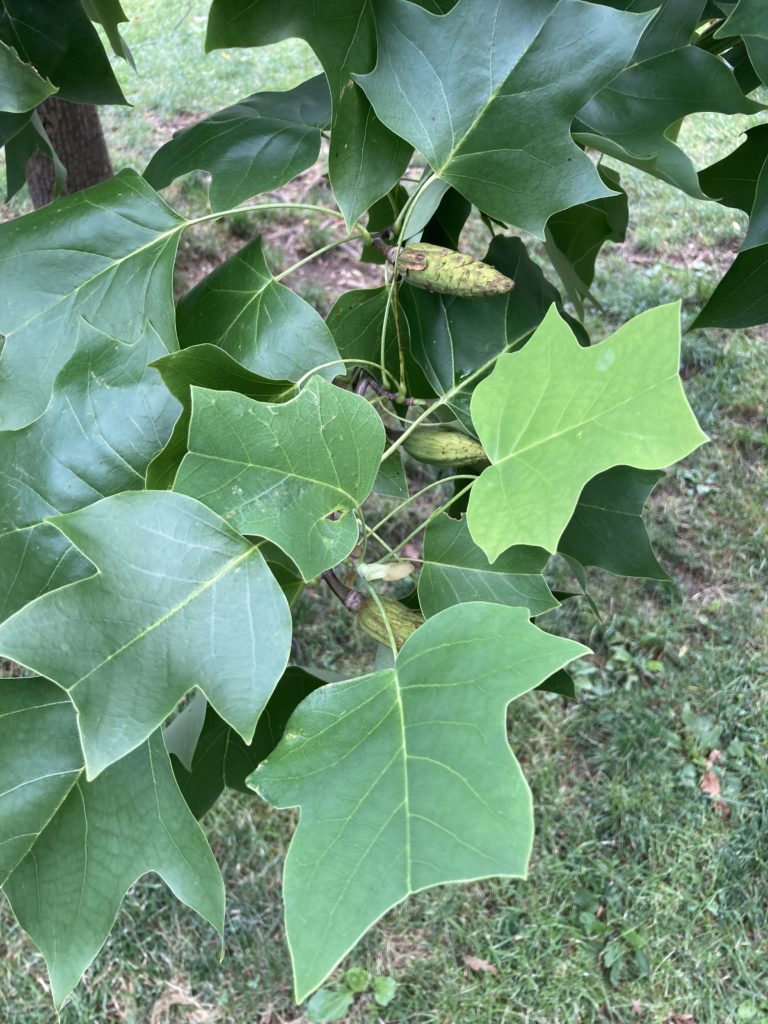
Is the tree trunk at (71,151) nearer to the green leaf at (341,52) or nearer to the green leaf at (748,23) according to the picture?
the green leaf at (341,52)

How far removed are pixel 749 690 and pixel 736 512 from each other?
503 mm

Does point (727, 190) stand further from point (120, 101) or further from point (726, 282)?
point (120, 101)

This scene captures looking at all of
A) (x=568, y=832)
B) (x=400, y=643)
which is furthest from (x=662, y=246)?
(x=400, y=643)

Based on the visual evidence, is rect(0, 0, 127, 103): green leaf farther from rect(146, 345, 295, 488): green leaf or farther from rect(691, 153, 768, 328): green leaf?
rect(691, 153, 768, 328): green leaf

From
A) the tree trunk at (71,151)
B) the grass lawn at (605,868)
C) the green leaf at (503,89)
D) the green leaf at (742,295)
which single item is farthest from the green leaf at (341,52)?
the grass lawn at (605,868)

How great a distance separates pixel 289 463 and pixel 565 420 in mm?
211

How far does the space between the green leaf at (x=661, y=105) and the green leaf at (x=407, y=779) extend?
0.45 m

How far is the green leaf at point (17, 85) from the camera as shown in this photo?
2.44ft

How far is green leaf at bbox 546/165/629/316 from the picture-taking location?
1.06m

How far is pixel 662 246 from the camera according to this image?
9.32 feet

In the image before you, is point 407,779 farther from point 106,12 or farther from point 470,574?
point 106,12

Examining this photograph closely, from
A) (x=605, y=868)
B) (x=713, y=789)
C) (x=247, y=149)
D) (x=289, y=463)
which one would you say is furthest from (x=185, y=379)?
(x=713, y=789)

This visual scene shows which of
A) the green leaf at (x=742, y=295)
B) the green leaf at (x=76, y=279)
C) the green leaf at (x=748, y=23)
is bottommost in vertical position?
the green leaf at (x=742, y=295)

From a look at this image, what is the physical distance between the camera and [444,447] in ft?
2.66
